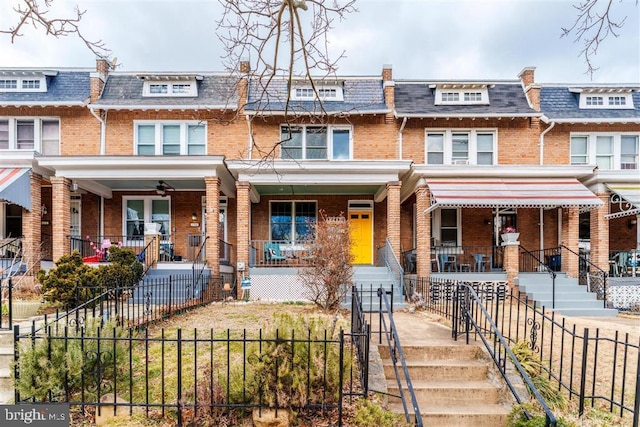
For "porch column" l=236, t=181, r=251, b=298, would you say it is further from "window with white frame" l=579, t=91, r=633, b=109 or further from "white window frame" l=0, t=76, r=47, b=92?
"window with white frame" l=579, t=91, r=633, b=109

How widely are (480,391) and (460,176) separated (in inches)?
403

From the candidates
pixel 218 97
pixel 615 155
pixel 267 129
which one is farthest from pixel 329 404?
pixel 615 155

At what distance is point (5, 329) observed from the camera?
23.9 feet

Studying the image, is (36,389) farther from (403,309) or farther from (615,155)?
(615,155)

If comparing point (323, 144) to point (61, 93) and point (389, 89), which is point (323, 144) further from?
point (61, 93)

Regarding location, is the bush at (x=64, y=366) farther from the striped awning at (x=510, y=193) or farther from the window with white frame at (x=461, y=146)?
the window with white frame at (x=461, y=146)

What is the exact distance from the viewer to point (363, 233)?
688 inches

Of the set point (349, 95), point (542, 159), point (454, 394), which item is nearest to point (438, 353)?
point (454, 394)

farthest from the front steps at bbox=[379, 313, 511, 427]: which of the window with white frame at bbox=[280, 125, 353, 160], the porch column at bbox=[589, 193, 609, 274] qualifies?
the porch column at bbox=[589, 193, 609, 274]

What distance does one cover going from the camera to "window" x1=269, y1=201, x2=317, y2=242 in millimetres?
17469

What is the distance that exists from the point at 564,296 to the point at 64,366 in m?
13.7

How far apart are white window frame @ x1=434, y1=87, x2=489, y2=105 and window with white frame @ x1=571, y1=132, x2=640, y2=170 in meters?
4.17

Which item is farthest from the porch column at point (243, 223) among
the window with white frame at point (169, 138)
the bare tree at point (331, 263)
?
the bare tree at point (331, 263)

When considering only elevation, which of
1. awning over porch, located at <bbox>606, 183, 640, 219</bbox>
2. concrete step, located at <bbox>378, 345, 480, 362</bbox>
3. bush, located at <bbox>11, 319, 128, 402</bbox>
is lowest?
concrete step, located at <bbox>378, 345, 480, 362</bbox>
